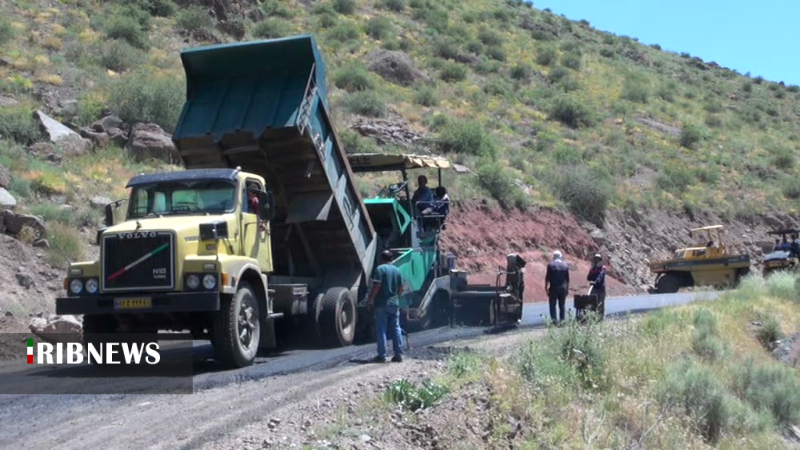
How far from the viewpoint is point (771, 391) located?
44.2 feet

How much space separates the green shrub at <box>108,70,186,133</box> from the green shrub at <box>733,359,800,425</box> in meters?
19.5

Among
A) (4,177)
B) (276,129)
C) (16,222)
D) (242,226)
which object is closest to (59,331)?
(242,226)

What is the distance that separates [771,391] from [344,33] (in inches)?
1587

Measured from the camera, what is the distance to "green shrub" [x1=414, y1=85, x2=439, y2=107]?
4393 centimetres

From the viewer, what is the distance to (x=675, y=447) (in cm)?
1038

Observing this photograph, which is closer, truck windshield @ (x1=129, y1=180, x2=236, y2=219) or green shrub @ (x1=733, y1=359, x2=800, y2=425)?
truck windshield @ (x1=129, y1=180, x2=236, y2=219)

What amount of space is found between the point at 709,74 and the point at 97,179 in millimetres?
70364

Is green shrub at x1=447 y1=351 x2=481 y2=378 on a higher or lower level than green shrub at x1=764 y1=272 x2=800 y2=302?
lower

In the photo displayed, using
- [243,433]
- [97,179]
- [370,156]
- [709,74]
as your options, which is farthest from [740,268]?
[709,74]

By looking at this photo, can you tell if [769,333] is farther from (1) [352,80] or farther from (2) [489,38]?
(2) [489,38]

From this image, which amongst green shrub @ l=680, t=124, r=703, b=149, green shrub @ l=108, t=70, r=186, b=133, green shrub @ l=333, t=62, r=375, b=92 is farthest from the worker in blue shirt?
green shrub @ l=680, t=124, r=703, b=149

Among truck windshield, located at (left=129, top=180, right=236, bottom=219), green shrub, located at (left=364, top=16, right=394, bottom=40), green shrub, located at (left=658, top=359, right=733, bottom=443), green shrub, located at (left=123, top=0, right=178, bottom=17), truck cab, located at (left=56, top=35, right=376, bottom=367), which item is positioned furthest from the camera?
green shrub, located at (left=364, top=16, right=394, bottom=40)

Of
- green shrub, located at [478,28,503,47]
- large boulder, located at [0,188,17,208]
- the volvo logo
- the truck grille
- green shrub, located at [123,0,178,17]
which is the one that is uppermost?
green shrub, located at [478,28,503,47]

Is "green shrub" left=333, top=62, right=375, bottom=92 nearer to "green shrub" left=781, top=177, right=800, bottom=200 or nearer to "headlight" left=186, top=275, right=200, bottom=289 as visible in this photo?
"green shrub" left=781, top=177, right=800, bottom=200
